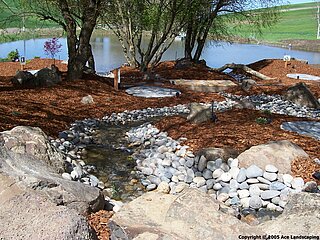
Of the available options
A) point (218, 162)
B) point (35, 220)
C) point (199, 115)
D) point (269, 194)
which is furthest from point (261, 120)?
point (35, 220)

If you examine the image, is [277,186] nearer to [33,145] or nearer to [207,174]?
[207,174]

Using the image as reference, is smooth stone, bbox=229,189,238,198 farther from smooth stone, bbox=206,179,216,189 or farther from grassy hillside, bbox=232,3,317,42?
grassy hillside, bbox=232,3,317,42

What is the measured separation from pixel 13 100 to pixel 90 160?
284 centimetres

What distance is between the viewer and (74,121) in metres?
7.25

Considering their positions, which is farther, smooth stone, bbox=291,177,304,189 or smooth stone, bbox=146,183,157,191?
smooth stone, bbox=146,183,157,191

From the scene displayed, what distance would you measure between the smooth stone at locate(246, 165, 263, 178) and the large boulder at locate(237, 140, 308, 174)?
0.29 feet

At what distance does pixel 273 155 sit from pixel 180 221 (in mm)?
2616

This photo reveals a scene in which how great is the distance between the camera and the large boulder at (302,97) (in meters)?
9.42

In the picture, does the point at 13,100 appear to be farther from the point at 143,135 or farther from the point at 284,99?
the point at 284,99

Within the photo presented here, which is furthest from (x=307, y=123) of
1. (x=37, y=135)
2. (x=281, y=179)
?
(x=37, y=135)

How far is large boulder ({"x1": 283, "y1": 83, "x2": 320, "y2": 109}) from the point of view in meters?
9.42

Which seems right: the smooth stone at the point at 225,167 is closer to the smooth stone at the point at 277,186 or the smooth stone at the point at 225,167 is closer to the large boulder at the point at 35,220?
the smooth stone at the point at 277,186

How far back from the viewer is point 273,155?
16.4ft

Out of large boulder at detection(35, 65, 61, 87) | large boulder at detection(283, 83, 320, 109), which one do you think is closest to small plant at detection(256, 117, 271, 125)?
large boulder at detection(283, 83, 320, 109)
